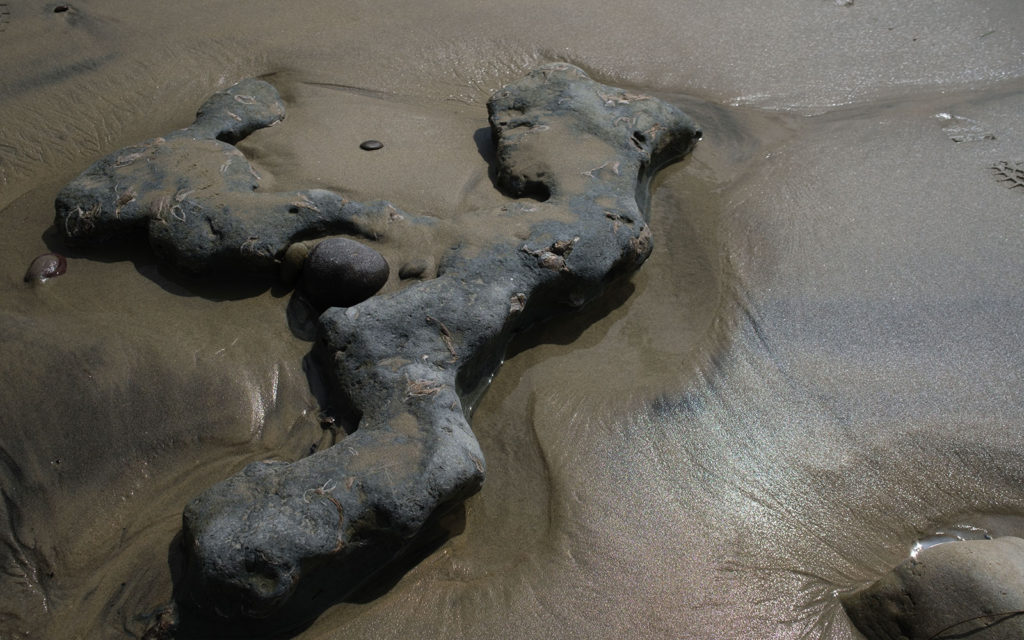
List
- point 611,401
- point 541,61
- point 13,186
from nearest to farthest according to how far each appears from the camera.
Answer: point 611,401, point 13,186, point 541,61

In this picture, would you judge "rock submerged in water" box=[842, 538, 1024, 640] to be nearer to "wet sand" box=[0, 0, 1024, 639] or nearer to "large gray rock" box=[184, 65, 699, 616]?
"wet sand" box=[0, 0, 1024, 639]

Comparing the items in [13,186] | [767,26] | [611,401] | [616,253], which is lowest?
[13,186]

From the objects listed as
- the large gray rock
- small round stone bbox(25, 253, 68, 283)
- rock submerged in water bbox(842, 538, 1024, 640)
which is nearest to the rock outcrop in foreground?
the large gray rock

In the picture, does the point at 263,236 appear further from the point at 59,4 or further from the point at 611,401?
the point at 59,4

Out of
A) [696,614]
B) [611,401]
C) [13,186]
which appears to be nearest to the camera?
[696,614]

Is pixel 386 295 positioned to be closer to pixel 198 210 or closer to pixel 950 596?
pixel 198 210

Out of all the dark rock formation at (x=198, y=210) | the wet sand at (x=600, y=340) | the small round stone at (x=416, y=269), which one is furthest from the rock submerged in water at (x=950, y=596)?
the dark rock formation at (x=198, y=210)

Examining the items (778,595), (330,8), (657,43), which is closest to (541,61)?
(657,43)
